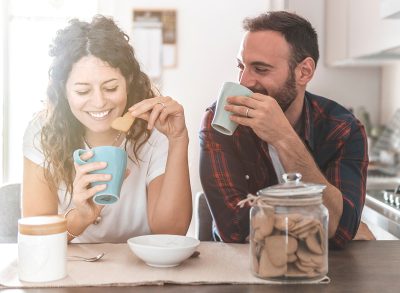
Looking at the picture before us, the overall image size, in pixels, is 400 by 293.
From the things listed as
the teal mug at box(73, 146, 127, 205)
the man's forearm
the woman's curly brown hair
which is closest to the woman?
the woman's curly brown hair

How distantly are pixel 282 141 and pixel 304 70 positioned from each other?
0.38 meters

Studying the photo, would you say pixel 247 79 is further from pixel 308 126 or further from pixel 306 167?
pixel 306 167

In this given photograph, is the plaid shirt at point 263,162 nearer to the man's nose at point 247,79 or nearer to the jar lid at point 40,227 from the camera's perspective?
the man's nose at point 247,79

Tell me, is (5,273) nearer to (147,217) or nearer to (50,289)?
(50,289)

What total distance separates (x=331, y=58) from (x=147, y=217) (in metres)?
1.98

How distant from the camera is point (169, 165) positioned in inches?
51.4

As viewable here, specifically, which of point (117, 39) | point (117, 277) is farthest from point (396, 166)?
point (117, 277)

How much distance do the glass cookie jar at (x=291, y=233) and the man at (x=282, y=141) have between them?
14.0 inches

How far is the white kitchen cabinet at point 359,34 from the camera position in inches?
91.7

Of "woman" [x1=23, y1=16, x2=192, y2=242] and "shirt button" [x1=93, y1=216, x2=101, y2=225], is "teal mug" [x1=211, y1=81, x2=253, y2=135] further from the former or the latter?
"shirt button" [x1=93, y1=216, x2=101, y2=225]

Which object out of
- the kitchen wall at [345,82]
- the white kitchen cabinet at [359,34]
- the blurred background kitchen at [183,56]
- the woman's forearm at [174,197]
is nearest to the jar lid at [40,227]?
the woman's forearm at [174,197]

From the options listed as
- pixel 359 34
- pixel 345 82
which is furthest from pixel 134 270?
pixel 345 82

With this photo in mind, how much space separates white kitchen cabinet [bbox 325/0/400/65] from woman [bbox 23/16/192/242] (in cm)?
132

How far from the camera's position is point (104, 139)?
1.34 m
